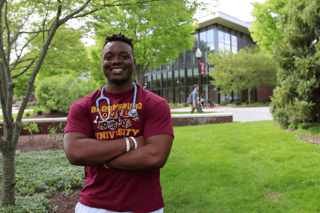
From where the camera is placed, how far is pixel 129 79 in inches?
67.1

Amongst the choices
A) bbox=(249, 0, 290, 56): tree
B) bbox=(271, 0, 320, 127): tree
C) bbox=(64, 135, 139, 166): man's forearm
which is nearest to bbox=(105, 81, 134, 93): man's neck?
bbox=(64, 135, 139, 166): man's forearm

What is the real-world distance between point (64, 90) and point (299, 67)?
12915 mm

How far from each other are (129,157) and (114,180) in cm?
21

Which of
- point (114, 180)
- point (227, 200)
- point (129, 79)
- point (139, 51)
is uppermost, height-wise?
point (139, 51)

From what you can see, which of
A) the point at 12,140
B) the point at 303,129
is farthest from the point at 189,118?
the point at 12,140

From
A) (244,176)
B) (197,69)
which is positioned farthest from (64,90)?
(197,69)

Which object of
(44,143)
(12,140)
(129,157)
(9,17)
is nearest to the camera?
(129,157)

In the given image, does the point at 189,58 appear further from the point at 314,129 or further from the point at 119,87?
the point at 119,87

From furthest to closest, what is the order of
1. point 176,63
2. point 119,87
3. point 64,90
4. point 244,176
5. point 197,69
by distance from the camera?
1. point 176,63
2. point 197,69
3. point 64,90
4. point 244,176
5. point 119,87

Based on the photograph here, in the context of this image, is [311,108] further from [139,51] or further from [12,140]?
[139,51]

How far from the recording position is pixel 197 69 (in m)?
34.4

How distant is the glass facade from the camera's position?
1287 inches

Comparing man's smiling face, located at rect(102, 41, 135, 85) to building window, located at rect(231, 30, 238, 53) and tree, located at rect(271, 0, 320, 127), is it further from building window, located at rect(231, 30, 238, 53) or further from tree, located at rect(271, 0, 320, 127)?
building window, located at rect(231, 30, 238, 53)

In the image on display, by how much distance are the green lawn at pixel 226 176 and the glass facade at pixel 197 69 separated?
2525 centimetres
